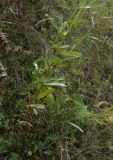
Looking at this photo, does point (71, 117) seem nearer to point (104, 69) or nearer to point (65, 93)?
point (65, 93)

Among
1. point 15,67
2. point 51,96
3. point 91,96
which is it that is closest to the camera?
point 51,96

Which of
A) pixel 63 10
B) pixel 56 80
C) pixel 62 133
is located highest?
pixel 63 10

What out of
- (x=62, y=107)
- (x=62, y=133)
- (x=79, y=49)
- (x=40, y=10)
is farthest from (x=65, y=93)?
(x=40, y=10)

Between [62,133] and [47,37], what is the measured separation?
912 millimetres

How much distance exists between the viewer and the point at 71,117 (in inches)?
103

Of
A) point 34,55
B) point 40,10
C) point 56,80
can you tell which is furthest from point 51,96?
point 40,10

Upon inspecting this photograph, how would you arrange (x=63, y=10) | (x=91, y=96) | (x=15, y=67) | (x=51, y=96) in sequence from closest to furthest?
(x=51, y=96)
(x=15, y=67)
(x=91, y=96)
(x=63, y=10)

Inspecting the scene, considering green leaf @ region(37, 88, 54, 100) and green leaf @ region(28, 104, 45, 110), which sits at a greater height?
green leaf @ region(37, 88, 54, 100)

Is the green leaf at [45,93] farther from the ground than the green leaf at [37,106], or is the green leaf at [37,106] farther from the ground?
the green leaf at [45,93]

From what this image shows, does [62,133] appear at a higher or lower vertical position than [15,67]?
lower

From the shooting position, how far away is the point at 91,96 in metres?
3.04

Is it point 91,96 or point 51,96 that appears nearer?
point 51,96

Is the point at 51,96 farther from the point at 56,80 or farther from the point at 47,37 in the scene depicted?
the point at 47,37

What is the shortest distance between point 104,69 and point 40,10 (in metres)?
0.80
